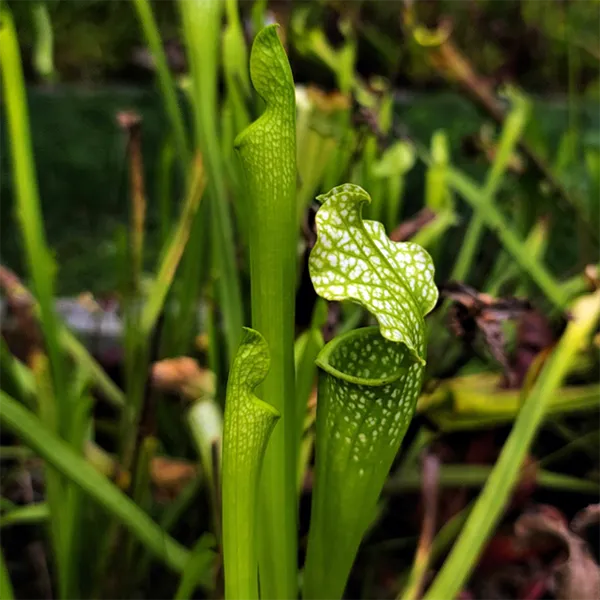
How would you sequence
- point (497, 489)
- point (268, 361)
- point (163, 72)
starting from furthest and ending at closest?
point (163, 72) < point (497, 489) < point (268, 361)

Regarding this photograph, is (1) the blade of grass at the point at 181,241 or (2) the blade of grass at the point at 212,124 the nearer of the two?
(2) the blade of grass at the point at 212,124

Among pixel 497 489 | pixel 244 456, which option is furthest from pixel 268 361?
pixel 497 489

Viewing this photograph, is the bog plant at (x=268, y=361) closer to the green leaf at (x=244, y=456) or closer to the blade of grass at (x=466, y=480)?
the green leaf at (x=244, y=456)

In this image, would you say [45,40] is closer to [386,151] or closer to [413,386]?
[386,151]

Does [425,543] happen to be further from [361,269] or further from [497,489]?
[361,269]

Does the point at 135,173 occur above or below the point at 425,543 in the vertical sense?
above

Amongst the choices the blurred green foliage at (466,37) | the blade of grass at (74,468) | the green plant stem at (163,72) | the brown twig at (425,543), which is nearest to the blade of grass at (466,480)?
the brown twig at (425,543)

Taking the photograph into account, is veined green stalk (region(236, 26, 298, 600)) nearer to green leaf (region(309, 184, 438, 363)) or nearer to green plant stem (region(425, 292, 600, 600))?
green leaf (region(309, 184, 438, 363))
